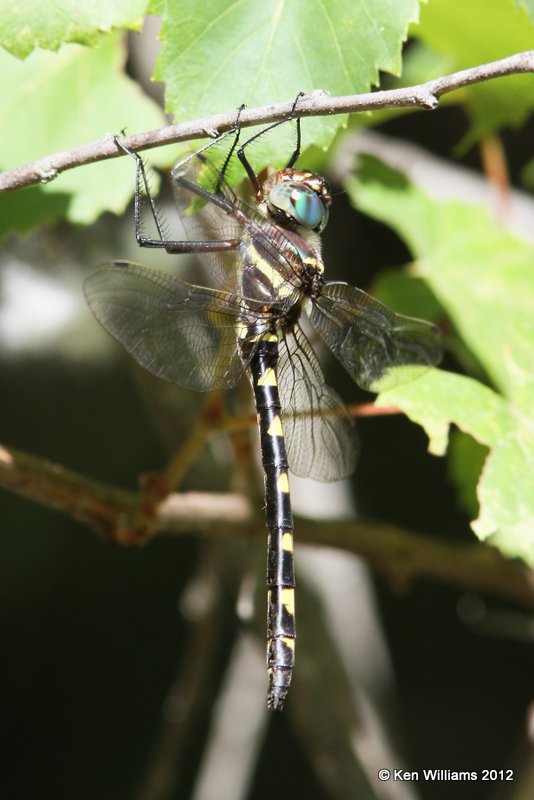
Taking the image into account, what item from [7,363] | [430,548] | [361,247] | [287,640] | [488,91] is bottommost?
[287,640]

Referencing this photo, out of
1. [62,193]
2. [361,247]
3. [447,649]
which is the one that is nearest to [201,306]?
[62,193]

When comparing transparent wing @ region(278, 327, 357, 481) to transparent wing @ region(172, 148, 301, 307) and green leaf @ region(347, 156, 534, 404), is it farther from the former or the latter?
green leaf @ region(347, 156, 534, 404)

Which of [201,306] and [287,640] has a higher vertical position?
[201,306]

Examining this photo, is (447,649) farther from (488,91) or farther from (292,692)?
(488,91)

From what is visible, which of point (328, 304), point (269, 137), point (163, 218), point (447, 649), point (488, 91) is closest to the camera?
point (269, 137)

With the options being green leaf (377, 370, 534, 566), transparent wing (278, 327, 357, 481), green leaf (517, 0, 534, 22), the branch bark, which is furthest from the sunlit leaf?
green leaf (517, 0, 534, 22)

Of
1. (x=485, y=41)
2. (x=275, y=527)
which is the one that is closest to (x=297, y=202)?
(x=275, y=527)
